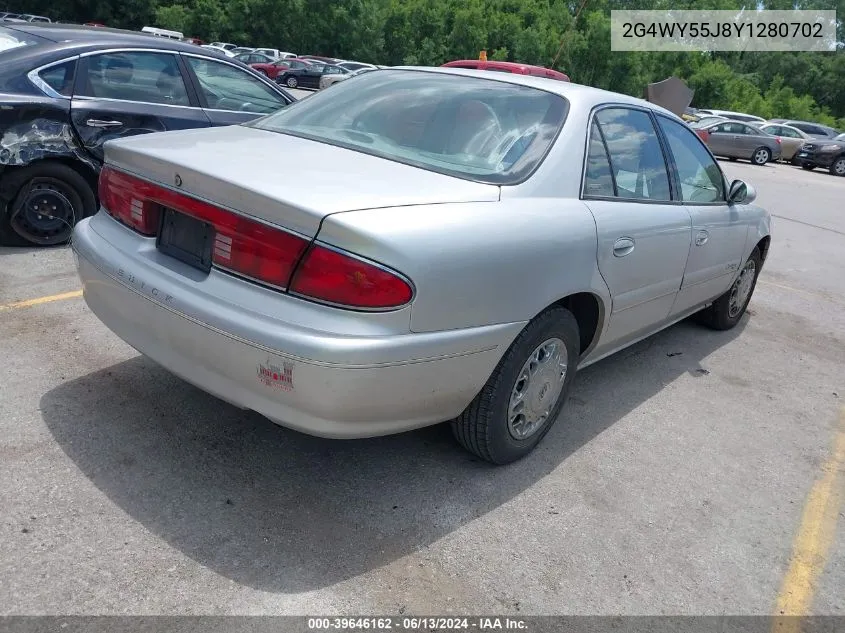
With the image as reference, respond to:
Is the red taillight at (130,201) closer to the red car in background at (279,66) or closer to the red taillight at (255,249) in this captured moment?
the red taillight at (255,249)

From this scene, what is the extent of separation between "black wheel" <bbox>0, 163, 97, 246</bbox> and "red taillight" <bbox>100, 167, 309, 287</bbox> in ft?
8.64

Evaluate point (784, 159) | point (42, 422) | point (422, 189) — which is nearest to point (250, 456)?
point (42, 422)

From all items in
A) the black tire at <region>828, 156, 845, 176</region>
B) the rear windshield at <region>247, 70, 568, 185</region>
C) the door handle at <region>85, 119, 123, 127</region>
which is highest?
the rear windshield at <region>247, 70, 568, 185</region>

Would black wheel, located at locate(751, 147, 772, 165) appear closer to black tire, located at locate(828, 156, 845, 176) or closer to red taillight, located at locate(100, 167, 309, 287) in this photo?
black tire, located at locate(828, 156, 845, 176)

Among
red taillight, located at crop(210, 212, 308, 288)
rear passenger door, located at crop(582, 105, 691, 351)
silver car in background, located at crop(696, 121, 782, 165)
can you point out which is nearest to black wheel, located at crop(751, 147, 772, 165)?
silver car in background, located at crop(696, 121, 782, 165)

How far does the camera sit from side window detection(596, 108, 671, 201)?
3.62 m

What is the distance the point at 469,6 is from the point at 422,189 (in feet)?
169

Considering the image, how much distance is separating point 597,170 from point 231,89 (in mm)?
3865

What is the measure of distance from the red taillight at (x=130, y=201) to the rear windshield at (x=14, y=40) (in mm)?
2921

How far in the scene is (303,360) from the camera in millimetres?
2406

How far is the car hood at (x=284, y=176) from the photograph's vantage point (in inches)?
99.0

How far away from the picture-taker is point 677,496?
3279mm

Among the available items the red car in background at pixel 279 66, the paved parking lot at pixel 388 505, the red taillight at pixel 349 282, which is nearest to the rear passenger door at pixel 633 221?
the paved parking lot at pixel 388 505

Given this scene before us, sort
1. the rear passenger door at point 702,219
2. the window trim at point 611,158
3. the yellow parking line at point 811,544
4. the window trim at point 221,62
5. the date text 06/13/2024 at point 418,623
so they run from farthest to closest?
the window trim at point 221,62
the rear passenger door at point 702,219
the window trim at point 611,158
the yellow parking line at point 811,544
the date text 06/13/2024 at point 418,623
